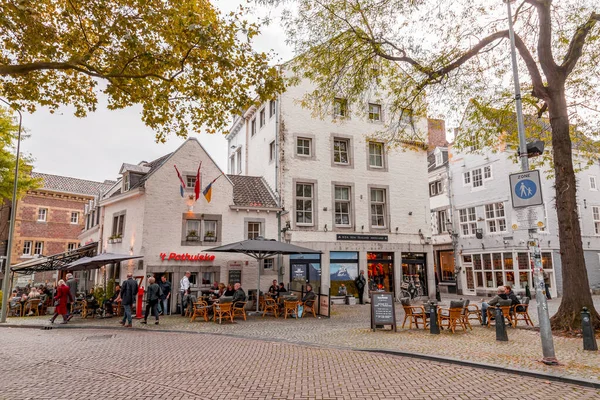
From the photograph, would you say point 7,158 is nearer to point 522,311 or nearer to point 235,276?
point 235,276

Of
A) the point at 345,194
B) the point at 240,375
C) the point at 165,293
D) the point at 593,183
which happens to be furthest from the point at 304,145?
the point at 593,183

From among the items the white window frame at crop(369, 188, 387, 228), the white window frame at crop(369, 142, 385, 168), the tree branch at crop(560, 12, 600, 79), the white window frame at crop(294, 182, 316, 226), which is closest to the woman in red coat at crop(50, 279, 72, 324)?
the white window frame at crop(294, 182, 316, 226)

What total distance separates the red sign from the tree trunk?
45.0 ft

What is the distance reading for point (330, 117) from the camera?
23.1 meters

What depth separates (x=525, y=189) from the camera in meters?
8.16

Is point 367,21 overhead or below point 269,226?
overhead

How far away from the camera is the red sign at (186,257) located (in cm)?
1825

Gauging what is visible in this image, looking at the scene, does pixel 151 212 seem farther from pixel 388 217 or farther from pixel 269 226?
pixel 388 217

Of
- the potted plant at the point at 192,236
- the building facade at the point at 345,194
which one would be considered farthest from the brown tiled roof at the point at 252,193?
the potted plant at the point at 192,236

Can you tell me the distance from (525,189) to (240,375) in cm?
656

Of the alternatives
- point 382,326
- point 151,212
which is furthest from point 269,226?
point 382,326

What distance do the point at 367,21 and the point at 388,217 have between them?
12.2 meters

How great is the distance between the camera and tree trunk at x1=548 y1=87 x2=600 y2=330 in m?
11.2

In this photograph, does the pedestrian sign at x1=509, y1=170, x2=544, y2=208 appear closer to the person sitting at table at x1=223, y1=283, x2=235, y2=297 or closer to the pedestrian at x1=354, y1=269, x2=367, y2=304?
the person sitting at table at x1=223, y1=283, x2=235, y2=297
